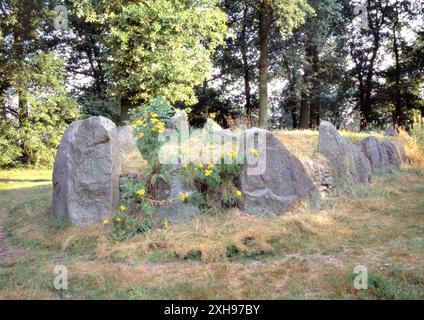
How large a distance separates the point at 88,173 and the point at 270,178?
331 centimetres

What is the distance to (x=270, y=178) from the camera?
22.6 ft

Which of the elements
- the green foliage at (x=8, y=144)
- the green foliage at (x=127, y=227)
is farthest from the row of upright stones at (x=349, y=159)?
the green foliage at (x=8, y=144)

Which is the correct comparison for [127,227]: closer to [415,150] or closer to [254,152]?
[254,152]

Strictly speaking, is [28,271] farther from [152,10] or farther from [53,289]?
[152,10]

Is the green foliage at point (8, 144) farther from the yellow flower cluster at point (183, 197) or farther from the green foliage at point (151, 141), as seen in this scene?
the yellow flower cluster at point (183, 197)

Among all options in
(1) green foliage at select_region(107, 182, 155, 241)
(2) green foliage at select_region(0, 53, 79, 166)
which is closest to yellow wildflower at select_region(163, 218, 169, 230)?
(1) green foliage at select_region(107, 182, 155, 241)

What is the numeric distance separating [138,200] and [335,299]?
380cm

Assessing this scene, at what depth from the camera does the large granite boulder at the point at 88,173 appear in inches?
270

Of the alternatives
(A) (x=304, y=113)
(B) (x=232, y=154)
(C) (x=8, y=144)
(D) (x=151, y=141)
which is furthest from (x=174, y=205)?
(A) (x=304, y=113)

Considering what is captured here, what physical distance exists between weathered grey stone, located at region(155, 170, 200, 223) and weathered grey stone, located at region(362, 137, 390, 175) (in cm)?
582

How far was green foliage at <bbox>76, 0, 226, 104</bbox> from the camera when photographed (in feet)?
39.9

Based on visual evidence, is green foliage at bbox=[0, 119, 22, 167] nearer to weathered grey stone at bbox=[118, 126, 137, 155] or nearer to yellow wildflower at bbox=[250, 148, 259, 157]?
weathered grey stone at bbox=[118, 126, 137, 155]

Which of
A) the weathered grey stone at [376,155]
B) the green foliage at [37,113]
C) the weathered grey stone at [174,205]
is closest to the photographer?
the weathered grey stone at [174,205]

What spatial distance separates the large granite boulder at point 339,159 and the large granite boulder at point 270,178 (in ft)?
3.87
